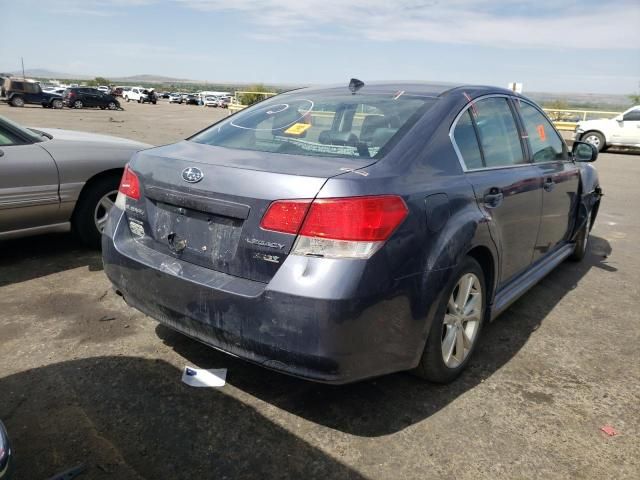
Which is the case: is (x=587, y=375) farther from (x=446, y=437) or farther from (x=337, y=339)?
(x=337, y=339)

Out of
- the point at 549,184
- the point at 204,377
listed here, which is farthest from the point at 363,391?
the point at 549,184

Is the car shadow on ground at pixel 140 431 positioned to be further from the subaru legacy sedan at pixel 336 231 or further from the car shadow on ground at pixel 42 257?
the car shadow on ground at pixel 42 257

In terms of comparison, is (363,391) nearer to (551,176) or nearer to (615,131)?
(551,176)

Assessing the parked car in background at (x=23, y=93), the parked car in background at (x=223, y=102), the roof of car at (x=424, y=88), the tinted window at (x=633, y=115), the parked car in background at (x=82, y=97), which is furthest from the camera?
the parked car in background at (x=223, y=102)

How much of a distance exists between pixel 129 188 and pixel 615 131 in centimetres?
1844

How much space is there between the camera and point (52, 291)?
4.03 metres

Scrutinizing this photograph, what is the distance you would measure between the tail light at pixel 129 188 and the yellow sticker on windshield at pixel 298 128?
87cm

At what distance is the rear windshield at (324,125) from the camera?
8.69 feet

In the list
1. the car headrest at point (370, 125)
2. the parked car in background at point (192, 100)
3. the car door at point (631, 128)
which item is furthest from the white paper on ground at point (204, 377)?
the parked car in background at point (192, 100)

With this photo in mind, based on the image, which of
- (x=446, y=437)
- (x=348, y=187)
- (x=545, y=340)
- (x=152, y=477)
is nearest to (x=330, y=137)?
(x=348, y=187)

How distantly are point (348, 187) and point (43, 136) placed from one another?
13.0 ft

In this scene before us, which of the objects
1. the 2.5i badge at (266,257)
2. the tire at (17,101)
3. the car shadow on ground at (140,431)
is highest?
the 2.5i badge at (266,257)

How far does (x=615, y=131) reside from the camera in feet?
57.1

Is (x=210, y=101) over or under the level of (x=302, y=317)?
under
